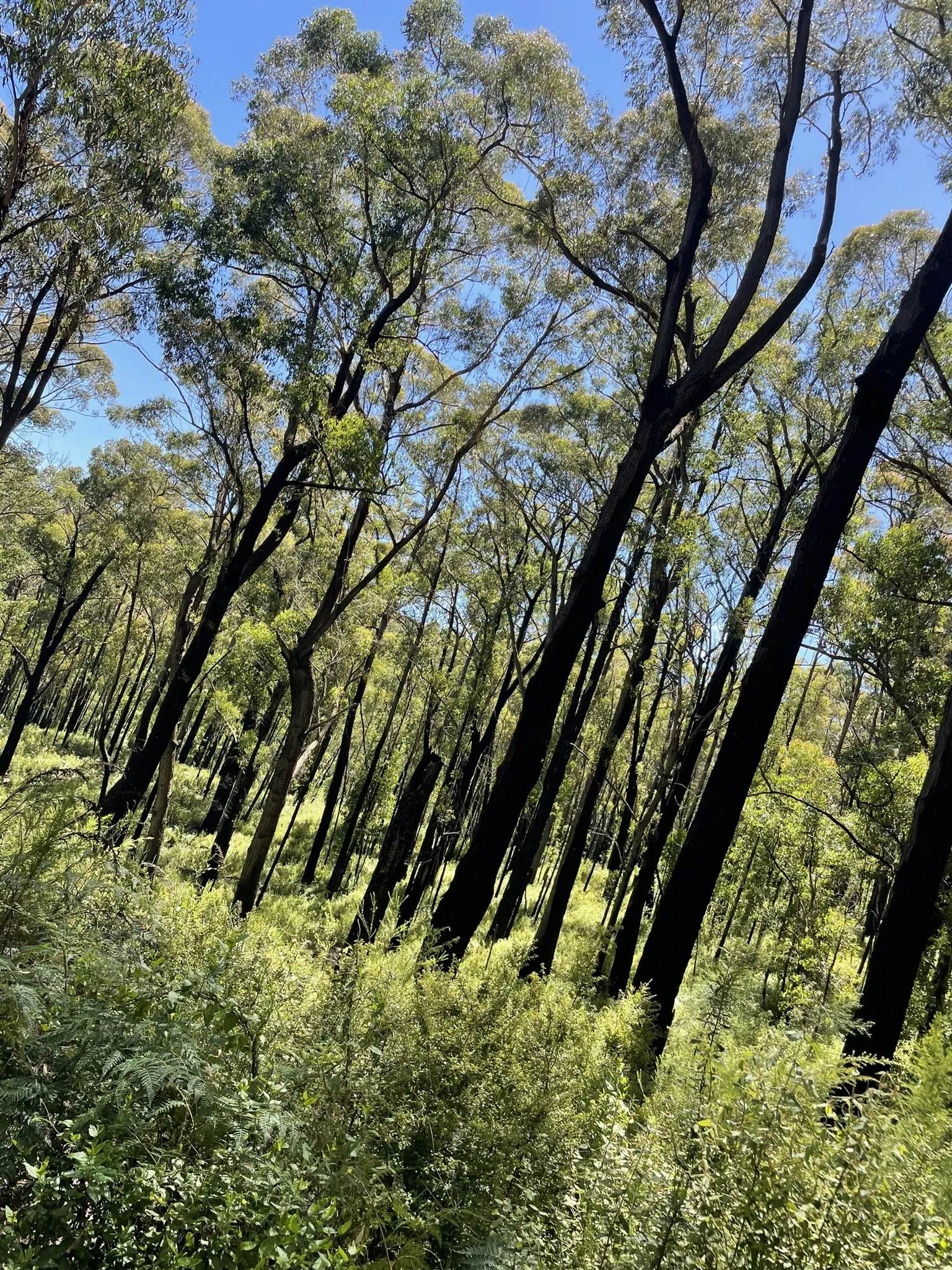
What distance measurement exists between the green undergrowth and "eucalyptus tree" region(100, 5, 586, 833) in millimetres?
7114

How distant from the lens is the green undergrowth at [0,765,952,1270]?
180 cm

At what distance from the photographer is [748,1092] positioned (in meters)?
2.39

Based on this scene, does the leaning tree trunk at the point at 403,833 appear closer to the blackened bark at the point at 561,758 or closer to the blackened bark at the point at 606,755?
the blackened bark at the point at 561,758

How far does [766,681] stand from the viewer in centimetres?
524

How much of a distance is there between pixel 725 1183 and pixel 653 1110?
110cm

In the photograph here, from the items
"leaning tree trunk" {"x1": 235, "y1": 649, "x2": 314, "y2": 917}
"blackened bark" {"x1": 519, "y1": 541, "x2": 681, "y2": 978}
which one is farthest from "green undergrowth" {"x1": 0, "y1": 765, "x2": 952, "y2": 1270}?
"blackened bark" {"x1": 519, "y1": 541, "x2": 681, "y2": 978}

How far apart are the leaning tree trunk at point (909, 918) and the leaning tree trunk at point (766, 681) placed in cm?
177

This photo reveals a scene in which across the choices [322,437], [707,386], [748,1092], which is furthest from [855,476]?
[322,437]

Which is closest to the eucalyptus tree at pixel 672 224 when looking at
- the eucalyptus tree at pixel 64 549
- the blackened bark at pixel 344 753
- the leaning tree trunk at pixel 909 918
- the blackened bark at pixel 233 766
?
the leaning tree trunk at pixel 909 918

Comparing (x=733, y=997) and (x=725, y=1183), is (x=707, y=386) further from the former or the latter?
(x=725, y=1183)

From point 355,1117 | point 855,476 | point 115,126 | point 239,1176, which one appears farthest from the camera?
point 115,126

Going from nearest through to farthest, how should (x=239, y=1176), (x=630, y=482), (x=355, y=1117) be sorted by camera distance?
(x=239, y=1176)
(x=355, y=1117)
(x=630, y=482)

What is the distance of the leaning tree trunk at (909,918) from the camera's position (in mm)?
5668

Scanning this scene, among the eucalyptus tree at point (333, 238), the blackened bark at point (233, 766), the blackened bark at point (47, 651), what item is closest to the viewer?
the eucalyptus tree at point (333, 238)
